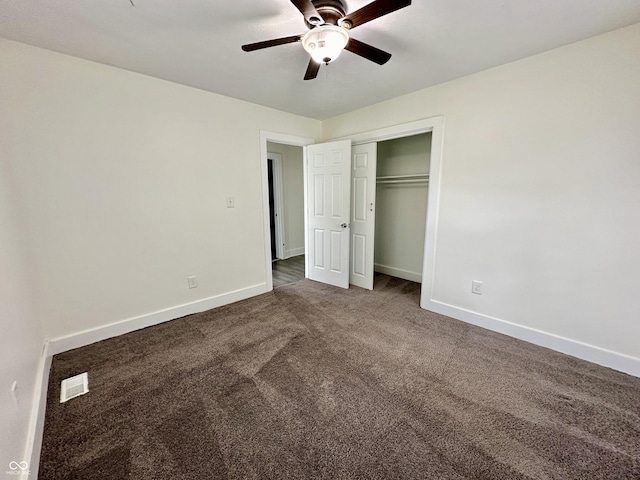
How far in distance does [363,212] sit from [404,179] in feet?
2.86

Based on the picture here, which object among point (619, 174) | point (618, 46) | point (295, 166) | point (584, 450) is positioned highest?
point (618, 46)

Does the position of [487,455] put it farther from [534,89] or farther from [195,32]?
[195,32]

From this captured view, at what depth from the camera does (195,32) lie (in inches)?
66.0

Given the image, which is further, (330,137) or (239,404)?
(330,137)

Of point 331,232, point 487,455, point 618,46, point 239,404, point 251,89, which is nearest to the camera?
point 487,455

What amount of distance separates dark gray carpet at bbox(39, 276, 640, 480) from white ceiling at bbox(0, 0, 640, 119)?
2.35 m

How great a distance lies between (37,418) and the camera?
54.1 inches

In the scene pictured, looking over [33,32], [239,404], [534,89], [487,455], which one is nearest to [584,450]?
[487,455]

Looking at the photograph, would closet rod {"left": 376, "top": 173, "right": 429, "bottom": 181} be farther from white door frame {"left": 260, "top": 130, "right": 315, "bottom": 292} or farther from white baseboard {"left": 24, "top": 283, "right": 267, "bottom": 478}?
white baseboard {"left": 24, "top": 283, "right": 267, "bottom": 478}

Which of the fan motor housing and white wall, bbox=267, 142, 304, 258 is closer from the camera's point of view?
the fan motor housing

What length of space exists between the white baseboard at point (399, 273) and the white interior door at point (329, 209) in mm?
952

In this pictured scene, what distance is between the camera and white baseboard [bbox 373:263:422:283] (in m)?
3.74

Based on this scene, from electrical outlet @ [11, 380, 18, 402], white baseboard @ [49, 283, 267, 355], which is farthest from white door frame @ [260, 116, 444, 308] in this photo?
Answer: electrical outlet @ [11, 380, 18, 402]

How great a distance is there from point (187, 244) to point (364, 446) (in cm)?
237
